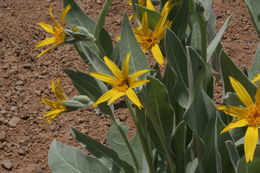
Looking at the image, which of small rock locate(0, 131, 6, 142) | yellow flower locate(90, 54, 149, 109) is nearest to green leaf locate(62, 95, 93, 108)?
yellow flower locate(90, 54, 149, 109)

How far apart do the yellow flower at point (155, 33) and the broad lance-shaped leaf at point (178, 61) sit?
0.14 ft

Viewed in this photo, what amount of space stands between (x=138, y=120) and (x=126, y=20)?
1.19 feet

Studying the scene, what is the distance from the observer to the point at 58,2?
3.70 metres

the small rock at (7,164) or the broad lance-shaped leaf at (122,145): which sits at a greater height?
the broad lance-shaped leaf at (122,145)

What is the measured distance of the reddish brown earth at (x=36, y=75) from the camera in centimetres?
276

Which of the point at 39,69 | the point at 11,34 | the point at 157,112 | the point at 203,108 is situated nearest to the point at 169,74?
the point at 157,112

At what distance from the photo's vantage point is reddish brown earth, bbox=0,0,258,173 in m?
2.76

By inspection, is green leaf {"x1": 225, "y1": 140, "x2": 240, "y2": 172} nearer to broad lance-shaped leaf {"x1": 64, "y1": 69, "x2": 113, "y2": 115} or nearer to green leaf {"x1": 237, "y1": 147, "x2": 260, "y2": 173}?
green leaf {"x1": 237, "y1": 147, "x2": 260, "y2": 173}

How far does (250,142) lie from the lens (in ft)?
4.21

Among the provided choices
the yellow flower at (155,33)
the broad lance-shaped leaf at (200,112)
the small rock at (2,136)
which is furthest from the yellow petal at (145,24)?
the small rock at (2,136)

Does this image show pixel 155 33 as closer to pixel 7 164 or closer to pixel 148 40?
pixel 148 40

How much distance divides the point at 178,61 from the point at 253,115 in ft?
1.14

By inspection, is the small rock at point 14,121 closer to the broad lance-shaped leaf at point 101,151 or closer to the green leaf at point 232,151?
the broad lance-shaped leaf at point 101,151

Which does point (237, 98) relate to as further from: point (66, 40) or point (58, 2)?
point (58, 2)
